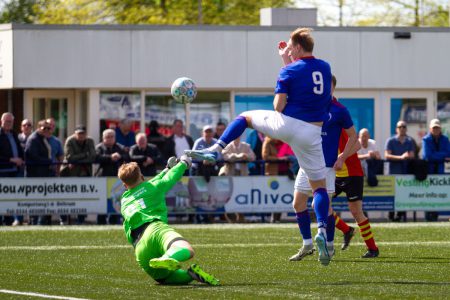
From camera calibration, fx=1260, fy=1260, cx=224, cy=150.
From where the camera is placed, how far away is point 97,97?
27.3 metres

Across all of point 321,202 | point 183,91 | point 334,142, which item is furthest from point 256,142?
point 321,202

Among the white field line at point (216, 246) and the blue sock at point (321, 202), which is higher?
the blue sock at point (321, 202)

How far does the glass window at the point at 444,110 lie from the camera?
2869cm

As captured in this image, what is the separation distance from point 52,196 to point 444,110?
32.6ft

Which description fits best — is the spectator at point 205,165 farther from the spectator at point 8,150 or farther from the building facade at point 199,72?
the building facade at point 199,72

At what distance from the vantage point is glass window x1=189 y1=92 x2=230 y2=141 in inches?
1097

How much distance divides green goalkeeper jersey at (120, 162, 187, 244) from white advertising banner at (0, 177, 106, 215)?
11.7m

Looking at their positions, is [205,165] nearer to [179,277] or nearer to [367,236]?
[367,236]

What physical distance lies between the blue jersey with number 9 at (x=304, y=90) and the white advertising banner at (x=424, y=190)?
11977 mm

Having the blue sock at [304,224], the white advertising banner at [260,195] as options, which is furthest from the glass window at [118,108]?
the blue sock at [304,224]

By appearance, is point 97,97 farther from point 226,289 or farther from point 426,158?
point 226,289

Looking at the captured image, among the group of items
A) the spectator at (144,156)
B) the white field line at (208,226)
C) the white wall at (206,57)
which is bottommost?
the white field line at (208,226)

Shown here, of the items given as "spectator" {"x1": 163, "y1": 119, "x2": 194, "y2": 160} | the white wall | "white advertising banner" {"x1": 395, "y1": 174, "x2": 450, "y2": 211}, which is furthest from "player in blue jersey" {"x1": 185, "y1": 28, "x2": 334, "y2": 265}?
the white wall

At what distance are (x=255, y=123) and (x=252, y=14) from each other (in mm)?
41974
